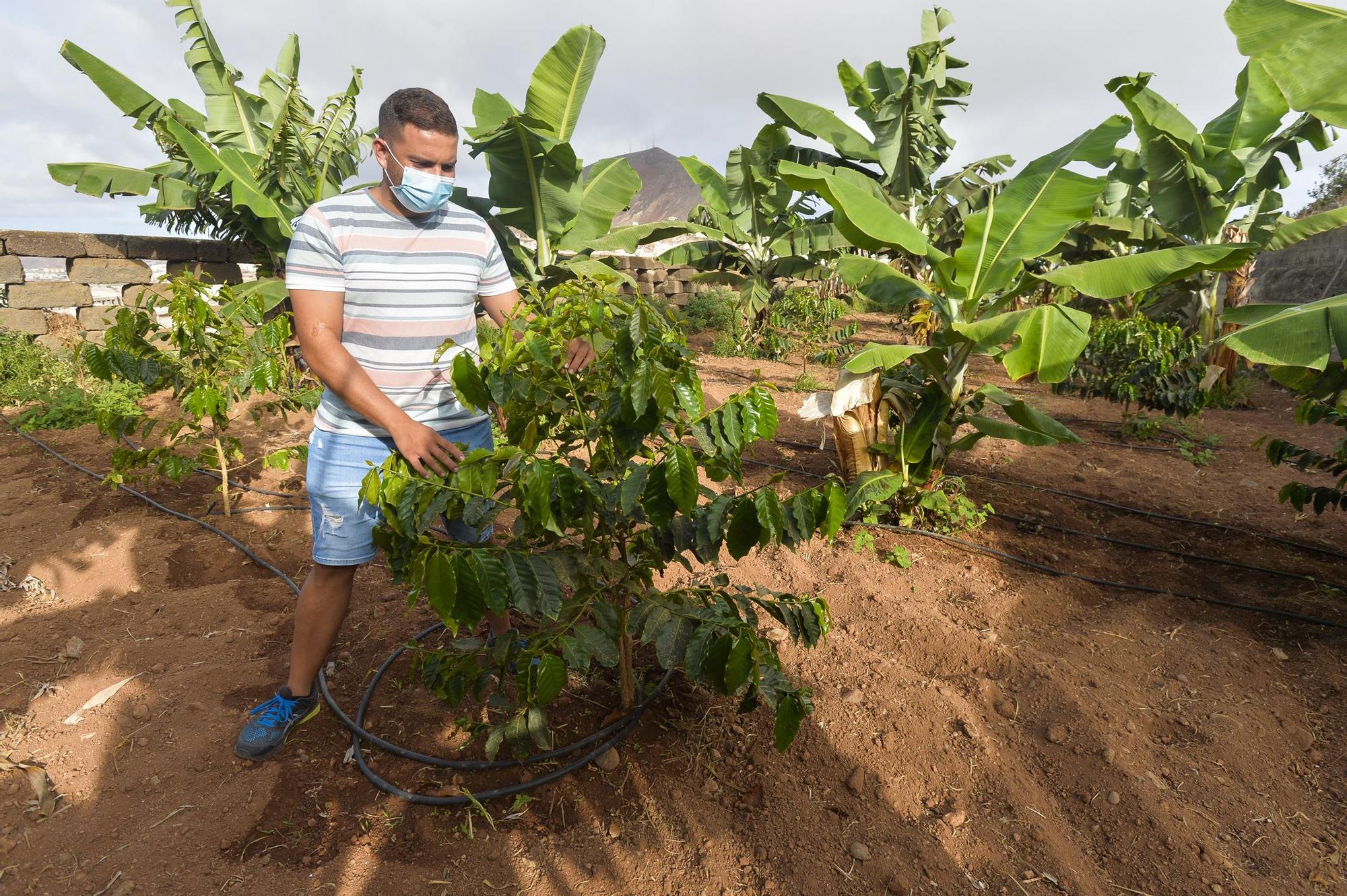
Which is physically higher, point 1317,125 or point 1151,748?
point 1317,125

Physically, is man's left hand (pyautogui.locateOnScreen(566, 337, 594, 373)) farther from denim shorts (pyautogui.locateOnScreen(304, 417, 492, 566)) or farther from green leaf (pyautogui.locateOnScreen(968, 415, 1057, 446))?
green leaf (pyautogui.locateOnScreen(968, 415, 1057, 446))

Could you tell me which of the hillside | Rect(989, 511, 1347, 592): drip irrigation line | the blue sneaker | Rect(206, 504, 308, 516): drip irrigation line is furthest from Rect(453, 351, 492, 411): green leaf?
the hillside

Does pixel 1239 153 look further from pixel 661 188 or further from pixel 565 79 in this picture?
pixel 661 188

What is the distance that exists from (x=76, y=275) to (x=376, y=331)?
303 inches

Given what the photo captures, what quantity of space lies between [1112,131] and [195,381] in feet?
15.6

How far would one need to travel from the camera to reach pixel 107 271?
7.12 m

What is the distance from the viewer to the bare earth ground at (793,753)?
68.5 inches

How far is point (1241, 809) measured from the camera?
1.95 meters

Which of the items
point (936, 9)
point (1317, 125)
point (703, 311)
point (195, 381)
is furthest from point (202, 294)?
point (703, 311)

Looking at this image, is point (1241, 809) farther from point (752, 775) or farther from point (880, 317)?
point (880, 317)

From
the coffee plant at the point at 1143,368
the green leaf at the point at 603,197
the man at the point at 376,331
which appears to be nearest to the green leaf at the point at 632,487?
the man at the point at 376,331

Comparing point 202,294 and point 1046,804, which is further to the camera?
point 202,294

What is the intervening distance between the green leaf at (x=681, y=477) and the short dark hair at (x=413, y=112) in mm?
1216

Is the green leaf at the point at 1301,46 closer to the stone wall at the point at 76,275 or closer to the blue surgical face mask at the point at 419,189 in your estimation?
the blue surgical face mask at the point at 419,189
